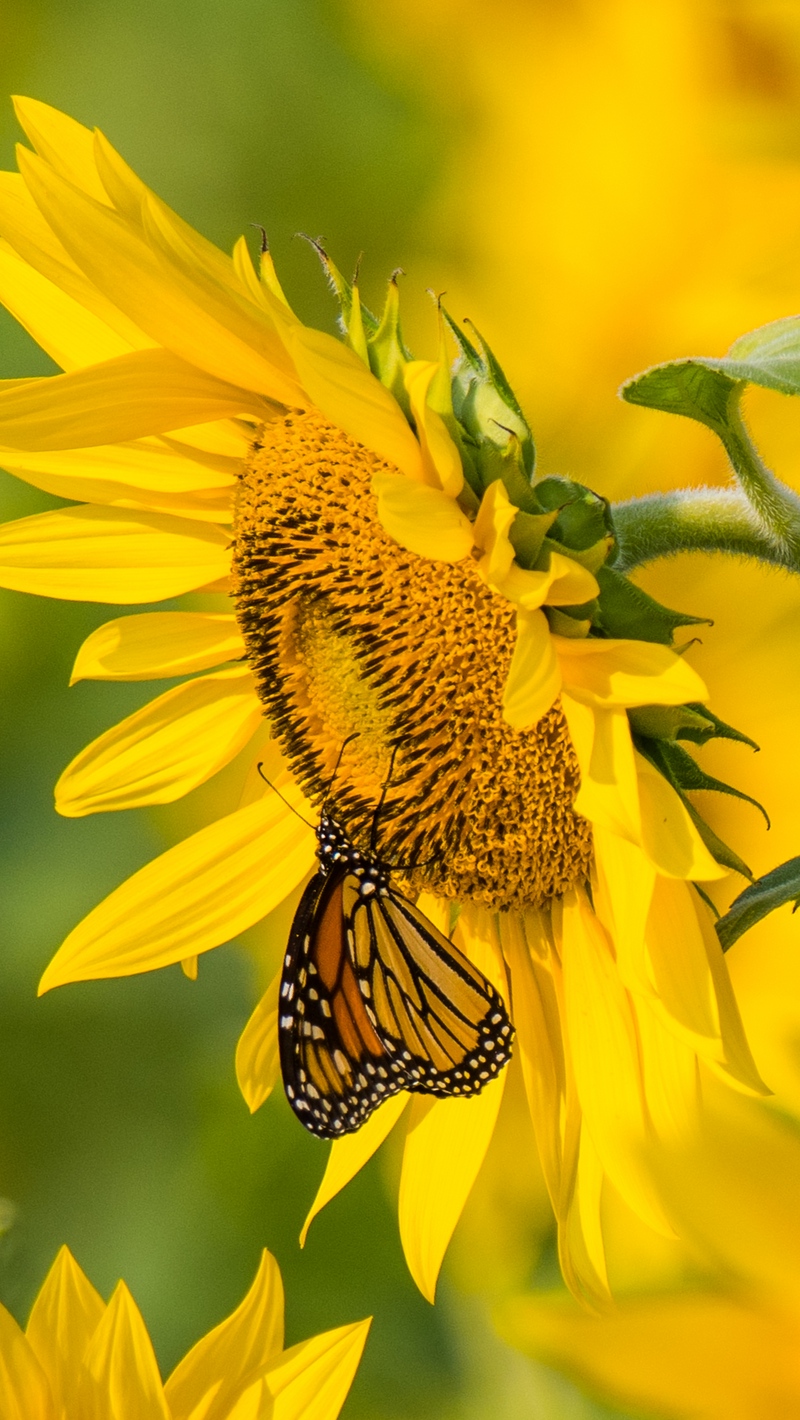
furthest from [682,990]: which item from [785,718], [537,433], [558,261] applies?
[558,261]

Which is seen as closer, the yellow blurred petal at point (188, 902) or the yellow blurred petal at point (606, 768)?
the yellow blurred petal at point (606, 768)

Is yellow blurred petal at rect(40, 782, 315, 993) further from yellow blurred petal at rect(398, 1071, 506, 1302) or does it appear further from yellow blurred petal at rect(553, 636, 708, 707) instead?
yellow blurred petal at rect(553, 636, 708, 707)

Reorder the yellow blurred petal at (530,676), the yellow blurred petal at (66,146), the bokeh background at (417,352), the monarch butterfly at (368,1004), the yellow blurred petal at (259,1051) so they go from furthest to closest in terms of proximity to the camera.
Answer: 1. the bokeh background at (417,352)
2. the yellow blurred petal at (259,1051)
3. the monarch butterfly at (368,1004)
4. the yellow blurred petal at (66,146)
5. the yellow blurred petal at (530,676)

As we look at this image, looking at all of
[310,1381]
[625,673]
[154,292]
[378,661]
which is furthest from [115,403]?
[310,1381]

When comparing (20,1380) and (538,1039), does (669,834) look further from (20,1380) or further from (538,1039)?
(20,1380)

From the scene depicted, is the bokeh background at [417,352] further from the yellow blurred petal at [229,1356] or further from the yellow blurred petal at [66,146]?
the yellow blurred petal at [66,146]

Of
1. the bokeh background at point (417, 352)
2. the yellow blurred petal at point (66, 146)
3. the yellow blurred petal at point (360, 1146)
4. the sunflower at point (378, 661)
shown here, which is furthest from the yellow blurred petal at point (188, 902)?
the yellow blurred petal at point (66, 146)
